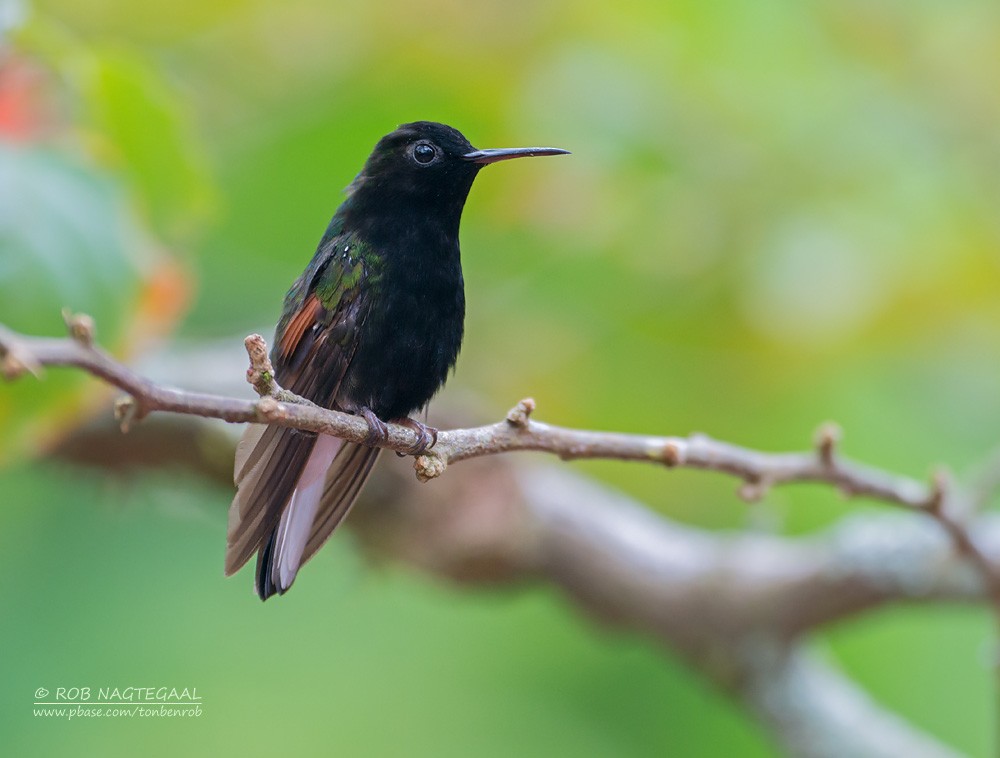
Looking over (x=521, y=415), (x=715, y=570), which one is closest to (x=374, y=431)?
(x=521, y=415)

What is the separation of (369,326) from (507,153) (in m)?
0.30

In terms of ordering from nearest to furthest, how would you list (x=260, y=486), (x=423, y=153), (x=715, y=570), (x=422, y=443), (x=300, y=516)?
(x=260, y=486) < (x=422, y=443) < (x=300, y=516) < (x=423, y=153) < (x=715, y=570)

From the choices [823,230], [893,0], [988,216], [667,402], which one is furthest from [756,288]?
[893,0]

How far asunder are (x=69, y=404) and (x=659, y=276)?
2.11 meters

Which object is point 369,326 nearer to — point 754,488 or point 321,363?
Answer: point 321,363

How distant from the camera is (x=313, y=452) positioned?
1.42 m

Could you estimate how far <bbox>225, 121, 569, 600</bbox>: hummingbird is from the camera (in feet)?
4.21

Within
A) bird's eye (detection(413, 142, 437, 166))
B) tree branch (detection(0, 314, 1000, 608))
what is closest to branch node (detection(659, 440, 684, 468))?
tree branch (detection(0, 314, 1000, 608))

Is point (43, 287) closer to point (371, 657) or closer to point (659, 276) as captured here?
point (659, 276)

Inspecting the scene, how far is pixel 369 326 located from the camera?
4.92 feet

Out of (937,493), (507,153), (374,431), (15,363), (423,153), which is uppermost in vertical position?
(423,153)

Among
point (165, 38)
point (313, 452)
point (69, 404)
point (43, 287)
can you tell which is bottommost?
point (313, 452)

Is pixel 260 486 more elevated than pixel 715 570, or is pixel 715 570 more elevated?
pixel 715 570

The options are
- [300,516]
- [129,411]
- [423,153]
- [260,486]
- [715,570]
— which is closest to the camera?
[129,411]
